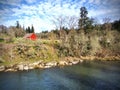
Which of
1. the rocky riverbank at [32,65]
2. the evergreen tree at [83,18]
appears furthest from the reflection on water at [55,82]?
the evergreen tree at [83,18]

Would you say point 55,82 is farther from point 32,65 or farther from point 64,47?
point 64,47

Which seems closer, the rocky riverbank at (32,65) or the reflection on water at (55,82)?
the reflection on water at (55,82)

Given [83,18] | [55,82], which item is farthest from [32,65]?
[83,18]

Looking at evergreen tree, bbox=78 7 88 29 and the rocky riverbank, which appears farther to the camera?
evergreen tree, bbox=78 7 88 29

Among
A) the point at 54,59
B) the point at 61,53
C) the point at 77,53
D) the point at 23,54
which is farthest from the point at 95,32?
the point at 23,54

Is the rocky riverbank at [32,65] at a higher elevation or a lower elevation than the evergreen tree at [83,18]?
lower

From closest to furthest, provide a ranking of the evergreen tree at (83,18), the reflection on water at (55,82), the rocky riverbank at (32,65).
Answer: the reflection on water at (55,82), the rocky riverbank at (32,65), the evergreen tree at (83,18)

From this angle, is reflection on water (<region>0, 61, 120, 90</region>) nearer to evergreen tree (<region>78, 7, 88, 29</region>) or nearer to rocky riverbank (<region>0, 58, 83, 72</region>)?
rocky riverbank (<region>0, 58, 83, 72</region>)

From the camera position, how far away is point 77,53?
4531cm

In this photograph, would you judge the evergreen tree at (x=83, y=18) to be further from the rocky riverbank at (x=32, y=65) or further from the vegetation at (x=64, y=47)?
the rocky riverbank at (x=32, y=65)

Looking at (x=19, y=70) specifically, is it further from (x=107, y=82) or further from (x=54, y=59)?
(x=107, y=82)

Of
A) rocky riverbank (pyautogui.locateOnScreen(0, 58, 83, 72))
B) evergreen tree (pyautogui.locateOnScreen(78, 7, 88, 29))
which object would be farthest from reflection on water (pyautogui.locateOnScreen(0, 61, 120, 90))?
evergreen tree (pyautogui.locateOnScreen(78, 7, 88, 29))

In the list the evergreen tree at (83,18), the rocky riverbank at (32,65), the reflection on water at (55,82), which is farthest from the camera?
the evergreen tree at (83,18)

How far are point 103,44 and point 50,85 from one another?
3454 centimetres
